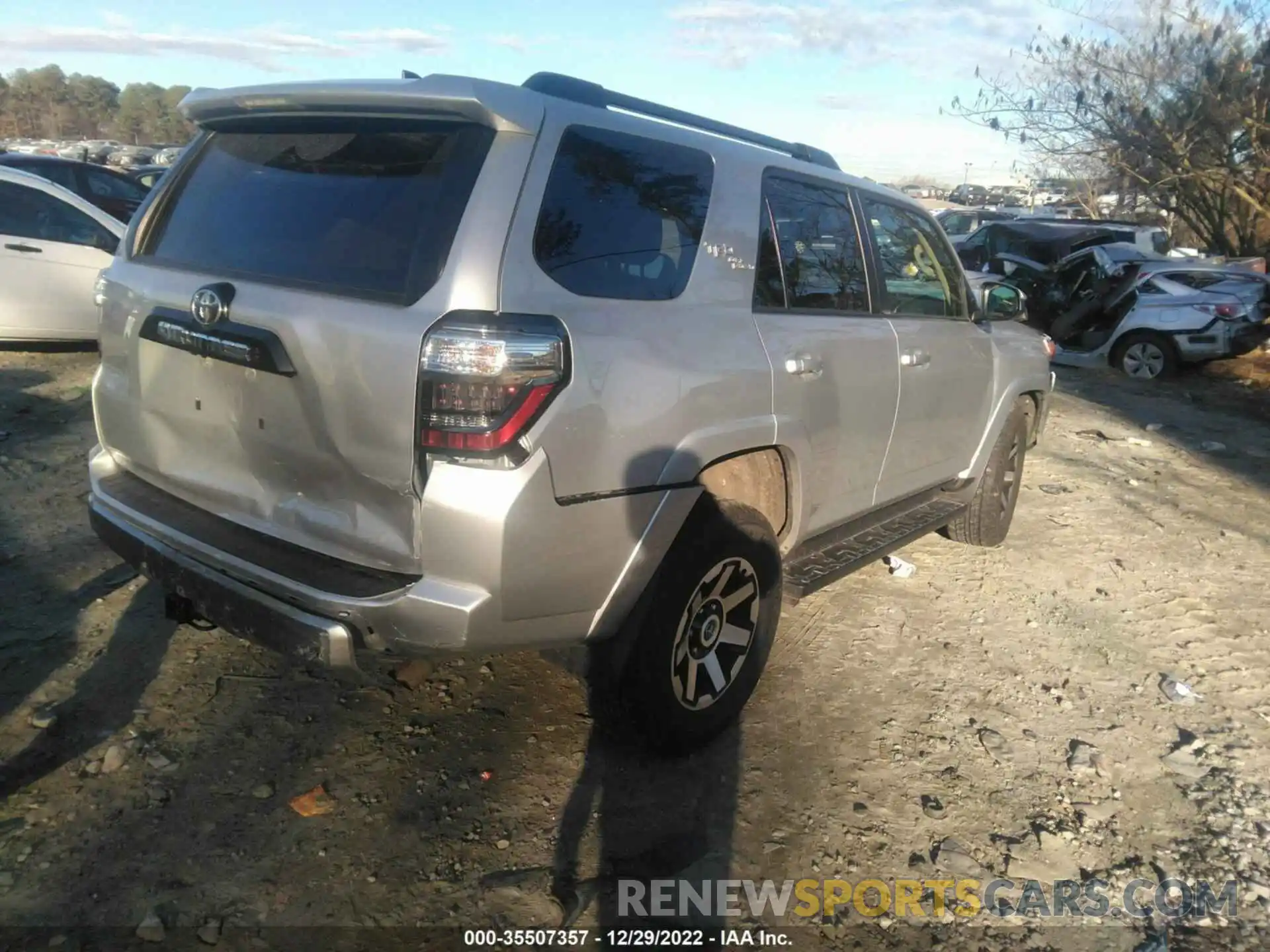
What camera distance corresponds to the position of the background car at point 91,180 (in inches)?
441

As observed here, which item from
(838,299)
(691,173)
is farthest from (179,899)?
(838,299)

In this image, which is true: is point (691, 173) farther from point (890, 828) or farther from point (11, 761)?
point (11, 761)

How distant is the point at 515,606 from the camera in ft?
8.09

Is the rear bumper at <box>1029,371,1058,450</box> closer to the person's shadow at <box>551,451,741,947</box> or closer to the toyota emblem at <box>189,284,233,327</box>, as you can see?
the person's shadow at <box>551,451,741,947</box>

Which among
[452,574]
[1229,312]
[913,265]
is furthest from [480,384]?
[1229,312]

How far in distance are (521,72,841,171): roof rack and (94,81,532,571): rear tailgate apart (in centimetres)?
43

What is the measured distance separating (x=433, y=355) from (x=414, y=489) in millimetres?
336

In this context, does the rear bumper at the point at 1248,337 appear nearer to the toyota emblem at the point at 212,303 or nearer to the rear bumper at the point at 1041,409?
the rear bumper at the point at 1041,409

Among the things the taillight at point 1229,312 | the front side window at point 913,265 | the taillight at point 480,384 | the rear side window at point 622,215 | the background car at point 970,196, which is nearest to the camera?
the taillight at point 480,384

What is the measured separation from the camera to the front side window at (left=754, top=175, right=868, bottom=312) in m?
3.33

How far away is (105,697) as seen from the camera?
3350mm

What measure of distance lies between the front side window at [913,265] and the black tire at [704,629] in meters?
1.44

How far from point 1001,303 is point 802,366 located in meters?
2.23

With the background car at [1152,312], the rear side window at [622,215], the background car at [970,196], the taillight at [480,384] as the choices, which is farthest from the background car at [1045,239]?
the background car at [970,196]
